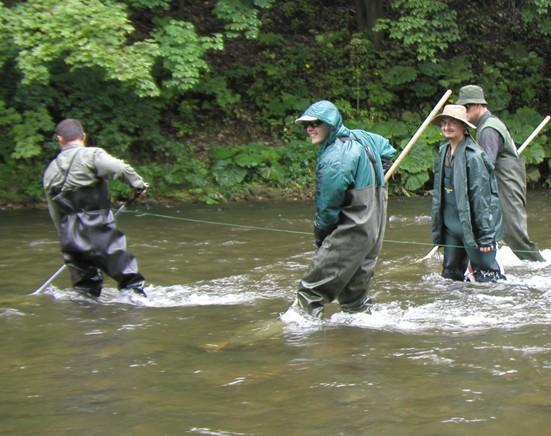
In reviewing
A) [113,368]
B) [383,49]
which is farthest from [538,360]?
[383,49]

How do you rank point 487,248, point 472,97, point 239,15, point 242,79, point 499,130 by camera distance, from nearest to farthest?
point 487,248 < point 472,97 < point 499,130 < point 239,15 < point 242,79

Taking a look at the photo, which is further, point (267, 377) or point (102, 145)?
point (102, 145)

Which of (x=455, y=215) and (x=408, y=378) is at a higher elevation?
(x=455, y=215)

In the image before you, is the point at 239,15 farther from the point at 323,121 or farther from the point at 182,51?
the point at 323,121

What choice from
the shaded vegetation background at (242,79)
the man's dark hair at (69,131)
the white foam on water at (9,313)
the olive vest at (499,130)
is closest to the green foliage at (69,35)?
the shaded vegetation background at (242,79)

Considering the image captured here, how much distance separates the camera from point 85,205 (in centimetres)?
775


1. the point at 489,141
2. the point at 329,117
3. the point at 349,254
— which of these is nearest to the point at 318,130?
the point at 329,117

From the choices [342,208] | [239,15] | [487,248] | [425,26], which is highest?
[239,15]

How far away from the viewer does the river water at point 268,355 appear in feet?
16.1

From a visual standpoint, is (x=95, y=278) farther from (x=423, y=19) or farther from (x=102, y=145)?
(x=423, y=19)

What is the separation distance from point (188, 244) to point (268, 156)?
5.14 metres

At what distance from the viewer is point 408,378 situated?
5586mm

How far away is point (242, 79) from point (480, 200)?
451 inches

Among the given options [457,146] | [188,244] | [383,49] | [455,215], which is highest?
[383,49]
